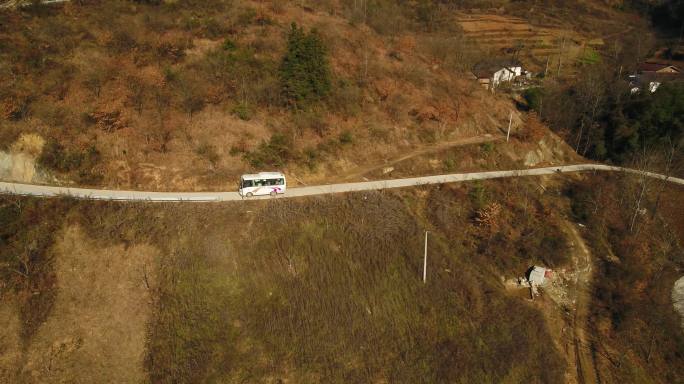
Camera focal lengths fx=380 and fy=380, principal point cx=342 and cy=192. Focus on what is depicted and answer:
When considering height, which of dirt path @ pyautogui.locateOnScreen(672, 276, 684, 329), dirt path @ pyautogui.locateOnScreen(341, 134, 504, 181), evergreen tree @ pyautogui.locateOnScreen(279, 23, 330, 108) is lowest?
dirt path @ pyautogui.locateOnScreen(672, 276, 684, 329)

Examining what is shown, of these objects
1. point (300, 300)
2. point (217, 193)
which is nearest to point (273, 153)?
point (217, 193)

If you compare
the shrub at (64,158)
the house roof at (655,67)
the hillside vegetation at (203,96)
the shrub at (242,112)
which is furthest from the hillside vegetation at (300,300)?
the house roof at (655,67)

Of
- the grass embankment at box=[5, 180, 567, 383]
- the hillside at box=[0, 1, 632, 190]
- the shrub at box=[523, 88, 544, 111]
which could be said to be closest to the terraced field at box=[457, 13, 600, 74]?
the shrub at box=[523, 88, 544, 111]

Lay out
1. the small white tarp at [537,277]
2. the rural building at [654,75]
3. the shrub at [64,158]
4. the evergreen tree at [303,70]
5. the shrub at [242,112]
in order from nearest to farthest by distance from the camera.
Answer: the shrub at [64,158] → the small white tarp at [537,277] → the shrub at [242,112] → the evergreen tree at [303,70] → the rural building at [654,75]

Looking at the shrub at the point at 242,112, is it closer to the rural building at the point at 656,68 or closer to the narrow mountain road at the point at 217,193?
the narrow mountain road at the point at 217,193

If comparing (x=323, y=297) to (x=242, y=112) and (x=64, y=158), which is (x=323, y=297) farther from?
(x=64, y=158)

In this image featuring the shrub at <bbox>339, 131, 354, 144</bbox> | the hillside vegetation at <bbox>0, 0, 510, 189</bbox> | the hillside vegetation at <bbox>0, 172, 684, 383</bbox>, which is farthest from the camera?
the shrub at <bbox>339, 131, 354, 144</bbox>

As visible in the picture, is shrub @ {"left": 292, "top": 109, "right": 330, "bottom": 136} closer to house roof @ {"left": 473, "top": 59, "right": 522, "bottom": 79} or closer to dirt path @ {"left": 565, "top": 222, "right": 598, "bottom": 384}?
dirt path @ {"left": 565, "top": 222, "right": 598, "bottom": 384}

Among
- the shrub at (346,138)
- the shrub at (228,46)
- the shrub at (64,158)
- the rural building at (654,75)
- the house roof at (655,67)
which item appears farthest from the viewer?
the house roof at (655,67)
